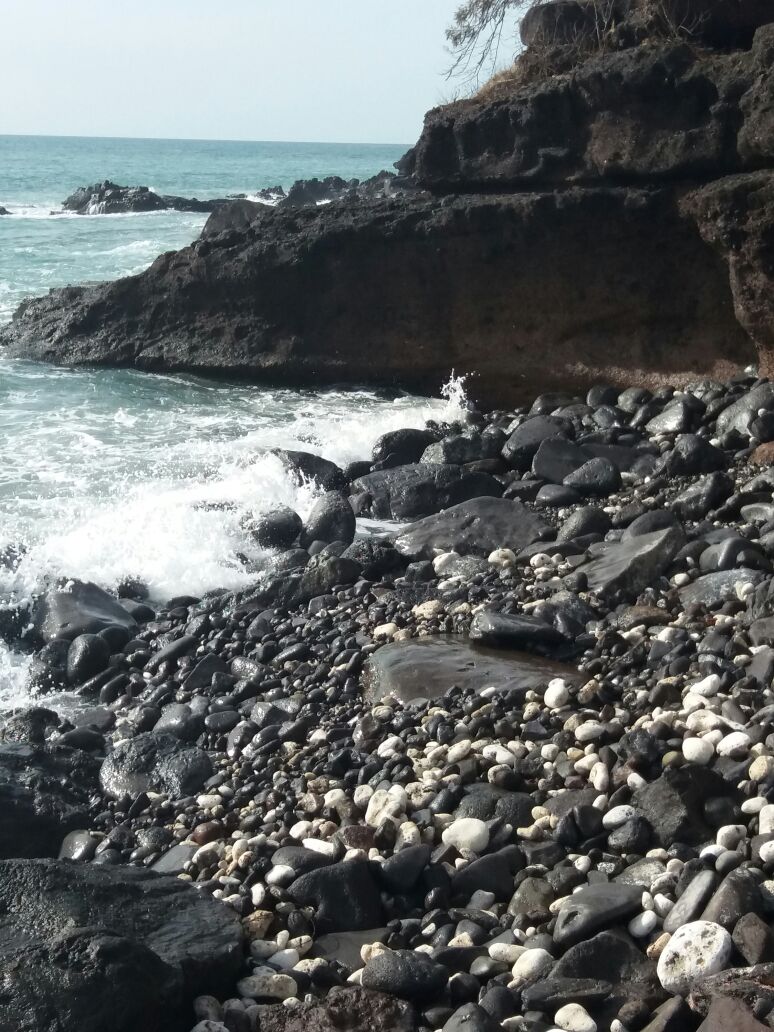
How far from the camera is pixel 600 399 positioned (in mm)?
10711

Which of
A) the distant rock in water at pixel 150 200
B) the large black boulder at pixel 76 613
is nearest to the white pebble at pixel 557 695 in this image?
the large black boulder at pixel 76 613

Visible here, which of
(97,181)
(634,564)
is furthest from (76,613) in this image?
(97,181)

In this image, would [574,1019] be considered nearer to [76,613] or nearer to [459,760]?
[459,760]

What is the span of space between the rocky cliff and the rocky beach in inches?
1.4

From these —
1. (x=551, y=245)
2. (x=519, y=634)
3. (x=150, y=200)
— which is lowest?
(x=519, y=634)

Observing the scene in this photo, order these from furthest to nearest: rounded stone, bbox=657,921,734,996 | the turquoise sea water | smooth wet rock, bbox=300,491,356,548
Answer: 1. the turquoise sea water
2. smooth wet rock, bbox=300,491,356,548
3. rounded stone, bbox=657,921,734,996

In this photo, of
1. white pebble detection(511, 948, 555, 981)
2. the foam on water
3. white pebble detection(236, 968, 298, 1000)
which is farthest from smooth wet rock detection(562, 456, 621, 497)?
white pebble detection(236, 968, 298, 1000)

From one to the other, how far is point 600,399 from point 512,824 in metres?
7.18

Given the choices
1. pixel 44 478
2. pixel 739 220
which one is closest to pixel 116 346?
pixel 44 478

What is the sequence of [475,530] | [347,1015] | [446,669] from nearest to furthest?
[347,1015] < [446,669] < [475,530]

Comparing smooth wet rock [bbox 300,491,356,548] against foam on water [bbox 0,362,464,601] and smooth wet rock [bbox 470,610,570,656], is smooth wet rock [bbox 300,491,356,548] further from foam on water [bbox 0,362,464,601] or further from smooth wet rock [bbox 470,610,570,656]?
smooth wet rock [bbox 470,610,570,656]

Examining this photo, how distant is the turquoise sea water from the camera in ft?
78.6

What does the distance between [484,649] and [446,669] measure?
11.2 inches

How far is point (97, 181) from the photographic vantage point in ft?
198
